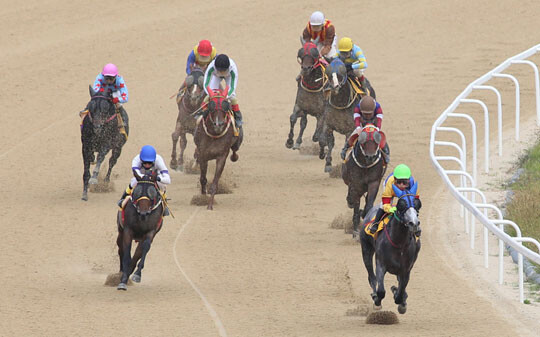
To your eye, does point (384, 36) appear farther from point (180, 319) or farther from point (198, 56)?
point (180, 319)

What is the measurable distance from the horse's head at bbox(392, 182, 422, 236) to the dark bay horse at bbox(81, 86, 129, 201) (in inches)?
279

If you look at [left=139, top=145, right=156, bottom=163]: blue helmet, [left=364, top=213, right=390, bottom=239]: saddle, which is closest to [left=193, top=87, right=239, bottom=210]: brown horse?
[left=139, top=145, right=156, bottom=163]: blue helmet

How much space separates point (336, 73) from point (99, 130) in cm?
328

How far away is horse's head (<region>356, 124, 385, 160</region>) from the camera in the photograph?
16.3 meters

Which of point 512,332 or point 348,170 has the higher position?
point 348,170

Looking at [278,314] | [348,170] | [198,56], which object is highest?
[198,56]

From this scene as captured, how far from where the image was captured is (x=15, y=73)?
91.7ft

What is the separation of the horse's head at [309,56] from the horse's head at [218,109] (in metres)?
2.10

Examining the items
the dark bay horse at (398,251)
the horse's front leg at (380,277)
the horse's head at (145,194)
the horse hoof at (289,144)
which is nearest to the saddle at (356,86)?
the horse hoof at (289,144)

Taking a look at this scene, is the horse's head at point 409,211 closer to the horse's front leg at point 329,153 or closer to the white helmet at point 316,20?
the horse's front leg at point 329,153

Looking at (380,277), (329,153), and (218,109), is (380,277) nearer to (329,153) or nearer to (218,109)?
(218,109)

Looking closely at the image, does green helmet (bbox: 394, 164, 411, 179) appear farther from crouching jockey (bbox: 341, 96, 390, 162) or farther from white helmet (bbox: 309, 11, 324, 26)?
white helmet (bbox: 309, 11, 324, 26)

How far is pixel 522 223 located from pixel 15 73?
46.0ft

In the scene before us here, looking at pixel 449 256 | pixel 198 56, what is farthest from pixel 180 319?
pixel 198 56
